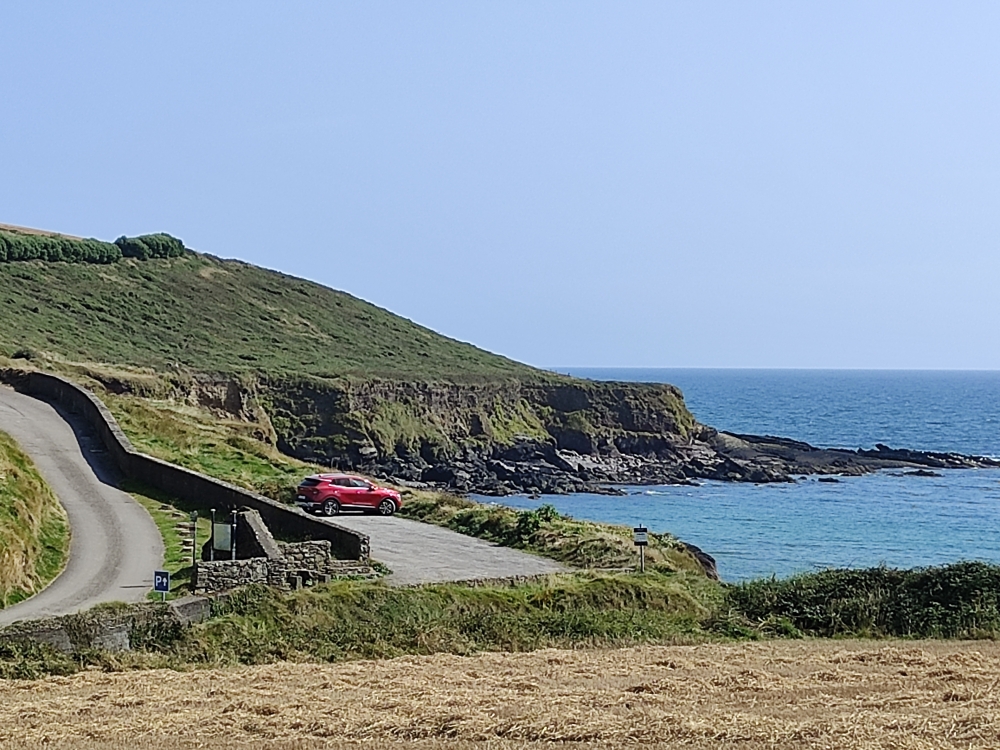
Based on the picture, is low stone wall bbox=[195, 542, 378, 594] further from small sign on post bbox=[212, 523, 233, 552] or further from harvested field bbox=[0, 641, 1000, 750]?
harvested field bbox=[0, 641, 1000, 750]

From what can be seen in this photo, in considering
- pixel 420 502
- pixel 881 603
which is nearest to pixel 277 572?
pixel 881 603

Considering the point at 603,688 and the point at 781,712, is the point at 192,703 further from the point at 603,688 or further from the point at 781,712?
the point at 781,712

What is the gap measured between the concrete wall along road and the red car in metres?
3.59

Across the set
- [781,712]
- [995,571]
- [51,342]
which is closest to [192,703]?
[781,712]

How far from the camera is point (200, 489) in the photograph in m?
29.4

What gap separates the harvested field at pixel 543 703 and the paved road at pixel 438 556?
7.78m

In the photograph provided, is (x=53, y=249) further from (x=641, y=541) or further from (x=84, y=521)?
(x=641, y=541)

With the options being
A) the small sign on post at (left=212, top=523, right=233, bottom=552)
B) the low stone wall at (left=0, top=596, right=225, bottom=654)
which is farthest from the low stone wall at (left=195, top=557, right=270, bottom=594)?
the low stone wall at (left=0, top=596, right=225, bottom=654)

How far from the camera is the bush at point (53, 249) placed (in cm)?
9387

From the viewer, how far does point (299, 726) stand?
11109 mm

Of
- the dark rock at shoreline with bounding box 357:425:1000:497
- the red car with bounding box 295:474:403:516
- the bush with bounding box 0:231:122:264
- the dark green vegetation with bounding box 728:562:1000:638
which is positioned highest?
the bush with bounding box 0:231:122:264

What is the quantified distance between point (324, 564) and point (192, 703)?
32.5 ft

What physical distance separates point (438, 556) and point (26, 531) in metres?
8.07

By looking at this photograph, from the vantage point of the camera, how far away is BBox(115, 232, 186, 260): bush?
10750 centimetres
